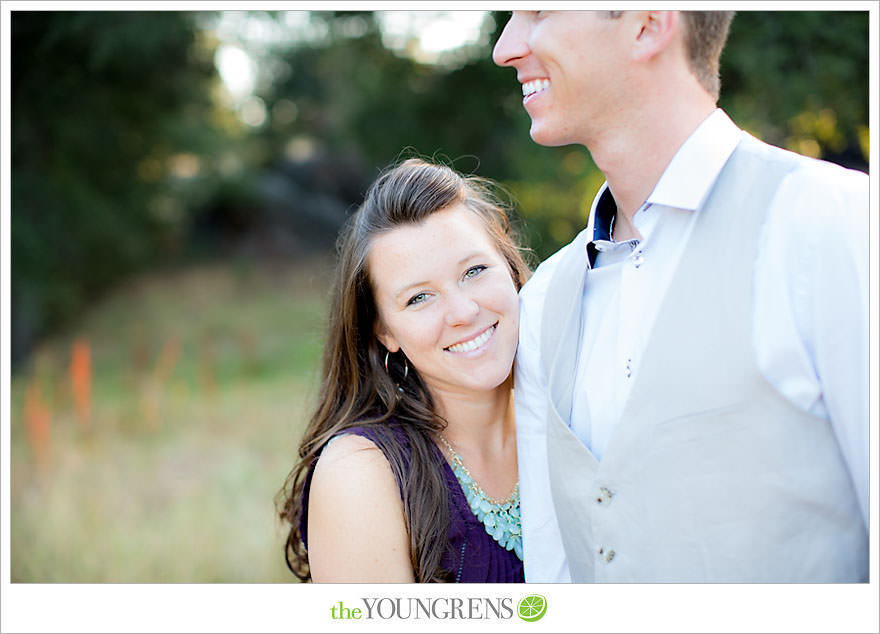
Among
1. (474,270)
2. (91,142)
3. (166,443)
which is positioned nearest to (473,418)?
(474,270)

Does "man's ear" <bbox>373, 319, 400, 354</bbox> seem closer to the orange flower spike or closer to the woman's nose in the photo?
the woman's nose

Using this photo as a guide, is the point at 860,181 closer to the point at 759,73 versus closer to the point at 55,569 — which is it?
the point at 759,73

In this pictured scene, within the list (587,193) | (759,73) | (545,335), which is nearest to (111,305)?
(587,193)

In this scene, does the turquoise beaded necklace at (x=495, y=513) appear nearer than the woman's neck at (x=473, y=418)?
Yes

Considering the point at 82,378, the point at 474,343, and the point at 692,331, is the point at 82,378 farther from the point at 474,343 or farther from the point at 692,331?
the point at 692,331

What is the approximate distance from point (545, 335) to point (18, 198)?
597cm

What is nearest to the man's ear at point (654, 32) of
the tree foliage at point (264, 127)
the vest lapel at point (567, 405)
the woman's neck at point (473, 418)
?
the vest lapel at point (567, 405)

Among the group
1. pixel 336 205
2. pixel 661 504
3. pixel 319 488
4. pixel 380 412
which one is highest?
pixel 336 205

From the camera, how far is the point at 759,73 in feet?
9.50

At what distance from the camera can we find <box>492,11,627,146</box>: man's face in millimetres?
1365

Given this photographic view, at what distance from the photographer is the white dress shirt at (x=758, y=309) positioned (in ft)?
3.71

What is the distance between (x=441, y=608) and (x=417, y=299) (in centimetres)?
63

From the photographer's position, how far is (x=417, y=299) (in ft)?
5.62

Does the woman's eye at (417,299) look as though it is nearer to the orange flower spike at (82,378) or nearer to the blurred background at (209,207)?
the blurred background at (209,207)
